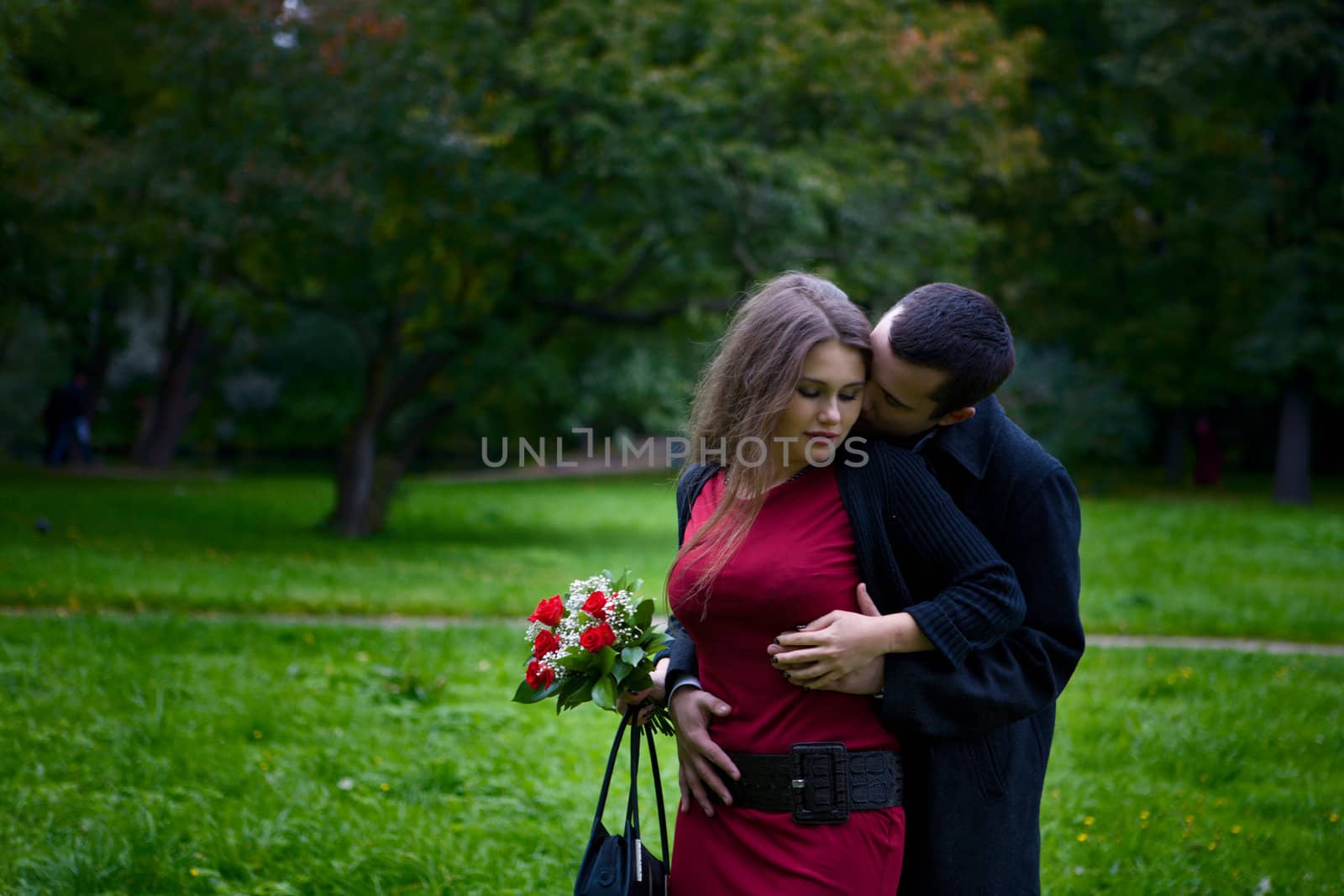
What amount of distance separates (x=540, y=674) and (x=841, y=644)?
29.2 inches

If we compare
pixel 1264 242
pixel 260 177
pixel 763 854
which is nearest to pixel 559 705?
pixel 763 854

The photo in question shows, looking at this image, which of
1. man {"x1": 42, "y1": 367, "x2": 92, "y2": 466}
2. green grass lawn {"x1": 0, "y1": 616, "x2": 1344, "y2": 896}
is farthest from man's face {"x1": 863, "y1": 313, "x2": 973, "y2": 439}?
man {"x1": 42, "y1": 367, "x2": 92, "y2": 466}

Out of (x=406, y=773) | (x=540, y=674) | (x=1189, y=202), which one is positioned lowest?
(x=406, y=773)

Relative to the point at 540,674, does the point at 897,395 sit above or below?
above

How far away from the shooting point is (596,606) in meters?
2.61

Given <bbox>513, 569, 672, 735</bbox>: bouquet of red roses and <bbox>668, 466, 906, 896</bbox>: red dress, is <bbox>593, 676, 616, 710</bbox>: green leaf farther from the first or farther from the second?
<bbox>668, 466, 906, 896</bbox>: red dress

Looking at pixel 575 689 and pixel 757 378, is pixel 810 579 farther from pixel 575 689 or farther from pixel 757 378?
pixel 575 689

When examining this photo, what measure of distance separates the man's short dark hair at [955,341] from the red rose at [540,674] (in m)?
1.02

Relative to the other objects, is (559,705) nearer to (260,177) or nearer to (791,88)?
(260,177)

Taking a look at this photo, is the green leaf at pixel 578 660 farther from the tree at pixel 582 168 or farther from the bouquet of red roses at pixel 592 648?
the tree at pixel 582 168

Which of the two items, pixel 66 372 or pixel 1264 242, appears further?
pixel 66 372

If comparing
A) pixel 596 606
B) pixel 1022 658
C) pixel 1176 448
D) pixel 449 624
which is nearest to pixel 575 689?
pixel 596 606

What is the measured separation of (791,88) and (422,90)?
14.2 ft

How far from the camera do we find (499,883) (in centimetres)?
436
